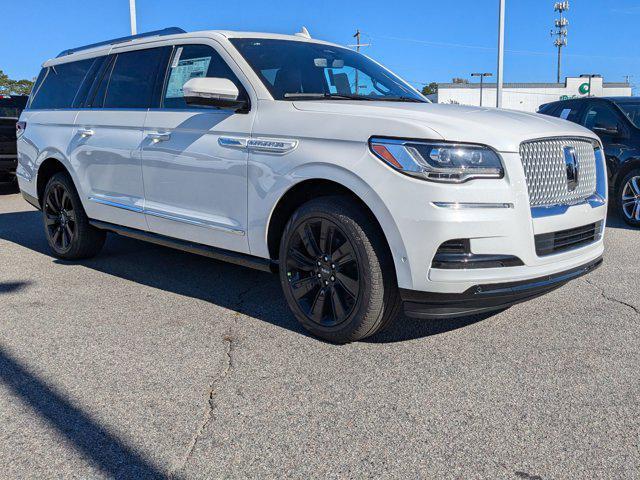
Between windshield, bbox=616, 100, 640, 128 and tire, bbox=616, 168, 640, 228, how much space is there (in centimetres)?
77

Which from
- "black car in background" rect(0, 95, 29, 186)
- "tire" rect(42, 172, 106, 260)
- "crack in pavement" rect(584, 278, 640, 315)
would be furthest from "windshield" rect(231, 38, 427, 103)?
"black car in background" rect(0, 95, 29, 186)

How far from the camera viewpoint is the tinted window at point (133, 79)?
4844mm

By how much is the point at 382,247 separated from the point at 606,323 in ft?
5.57

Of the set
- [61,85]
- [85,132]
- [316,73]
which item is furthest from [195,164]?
[61,85]

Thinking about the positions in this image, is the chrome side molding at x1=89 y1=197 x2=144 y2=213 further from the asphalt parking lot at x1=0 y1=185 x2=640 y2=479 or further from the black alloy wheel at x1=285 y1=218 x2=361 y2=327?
the black alloy wheel at x1=285 y1=218 x2=361 y2=327

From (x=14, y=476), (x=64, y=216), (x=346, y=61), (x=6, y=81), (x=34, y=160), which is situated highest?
(x=6, y=81)

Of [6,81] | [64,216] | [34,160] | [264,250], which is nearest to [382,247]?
[264,250]

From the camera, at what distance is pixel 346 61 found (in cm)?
481

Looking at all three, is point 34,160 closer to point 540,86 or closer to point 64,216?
point 64,216

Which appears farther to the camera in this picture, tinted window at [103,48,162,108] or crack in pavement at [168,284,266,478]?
tinted window at [103,48,162,108]

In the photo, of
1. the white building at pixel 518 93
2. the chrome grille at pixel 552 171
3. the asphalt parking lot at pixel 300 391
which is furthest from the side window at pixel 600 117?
the white building at pixel 518 93

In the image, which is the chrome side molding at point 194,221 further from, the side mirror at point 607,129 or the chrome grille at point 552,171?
the side mirror at point 607,129

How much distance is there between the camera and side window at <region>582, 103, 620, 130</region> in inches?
318

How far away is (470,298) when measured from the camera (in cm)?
313
